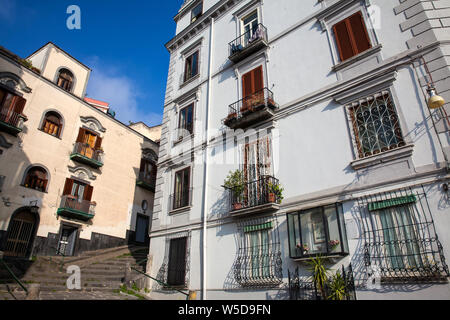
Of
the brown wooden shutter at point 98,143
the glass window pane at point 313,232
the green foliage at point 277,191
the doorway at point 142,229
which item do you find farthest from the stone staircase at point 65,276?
the brown wooden shutter at point 98,143

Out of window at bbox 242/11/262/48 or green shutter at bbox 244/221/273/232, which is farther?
window at bbox 242/11/262/48

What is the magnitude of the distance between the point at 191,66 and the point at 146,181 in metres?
A: 10.7

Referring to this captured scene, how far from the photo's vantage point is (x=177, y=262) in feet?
41.8

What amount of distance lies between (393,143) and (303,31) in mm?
6234

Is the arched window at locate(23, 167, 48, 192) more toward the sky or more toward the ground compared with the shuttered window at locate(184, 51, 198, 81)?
more toward the ground

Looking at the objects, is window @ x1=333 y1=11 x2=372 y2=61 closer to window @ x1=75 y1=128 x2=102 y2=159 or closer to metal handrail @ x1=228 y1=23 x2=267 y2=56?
metal handrail @ x1=228 y1=23 x2=267 y2=56

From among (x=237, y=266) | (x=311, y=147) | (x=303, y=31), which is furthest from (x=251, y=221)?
(x=303, y=31)

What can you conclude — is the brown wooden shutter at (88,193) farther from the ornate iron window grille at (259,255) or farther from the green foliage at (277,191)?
the green foliage at (277,191)

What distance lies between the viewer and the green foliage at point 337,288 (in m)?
7.53

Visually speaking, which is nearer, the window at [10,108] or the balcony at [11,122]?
the balcony at [11,122]

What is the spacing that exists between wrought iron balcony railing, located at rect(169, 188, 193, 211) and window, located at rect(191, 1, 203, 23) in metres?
11.1

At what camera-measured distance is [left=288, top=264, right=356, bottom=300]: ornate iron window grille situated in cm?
776

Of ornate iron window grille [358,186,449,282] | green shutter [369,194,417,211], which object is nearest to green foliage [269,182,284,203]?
ornate iron window grille [358,186,449,282]

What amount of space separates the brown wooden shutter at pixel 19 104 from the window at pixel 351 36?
55.7ft
